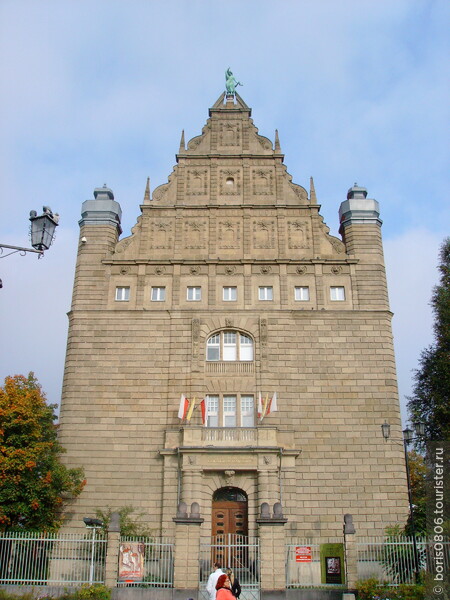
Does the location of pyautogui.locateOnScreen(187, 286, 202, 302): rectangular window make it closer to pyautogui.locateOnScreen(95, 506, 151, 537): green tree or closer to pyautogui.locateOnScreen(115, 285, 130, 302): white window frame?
pyautogui.locateOnScreen(115, 285, 130, 302): white window frame

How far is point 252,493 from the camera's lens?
25.4 meters

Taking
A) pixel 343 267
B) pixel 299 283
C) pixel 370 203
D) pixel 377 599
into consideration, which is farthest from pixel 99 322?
pixel 377 599

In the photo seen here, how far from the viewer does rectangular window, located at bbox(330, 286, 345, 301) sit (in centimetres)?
2977

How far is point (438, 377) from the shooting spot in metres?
31.8

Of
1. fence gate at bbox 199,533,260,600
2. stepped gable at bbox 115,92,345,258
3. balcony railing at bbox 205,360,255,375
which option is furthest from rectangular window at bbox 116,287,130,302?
fence gate at bbox 199,533,260,600

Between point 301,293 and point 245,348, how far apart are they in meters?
3.94

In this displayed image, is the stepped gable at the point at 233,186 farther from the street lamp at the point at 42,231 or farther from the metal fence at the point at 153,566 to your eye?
the street lamp at the point at 42,231

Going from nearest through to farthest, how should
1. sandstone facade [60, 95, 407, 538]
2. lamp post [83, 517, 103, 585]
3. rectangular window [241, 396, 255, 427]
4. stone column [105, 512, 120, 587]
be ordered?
stone column [105, 512, 120, 587]
lamp post [83, 517, 103, 585]
sandstone facade [60, 95, 407, 538]
rectangular window [241, 396, 255, 427]

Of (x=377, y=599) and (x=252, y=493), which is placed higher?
(x=252, y=493)

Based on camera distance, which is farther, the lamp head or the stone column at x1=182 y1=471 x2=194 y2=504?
the stone column at x1=182 y1=471 x2=194 y2=504

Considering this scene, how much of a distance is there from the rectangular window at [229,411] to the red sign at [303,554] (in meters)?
6.53

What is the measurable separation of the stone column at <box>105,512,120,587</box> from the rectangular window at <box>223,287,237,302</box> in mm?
12502

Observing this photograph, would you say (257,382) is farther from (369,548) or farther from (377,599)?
(377,599)

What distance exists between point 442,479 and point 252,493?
9955 mm
